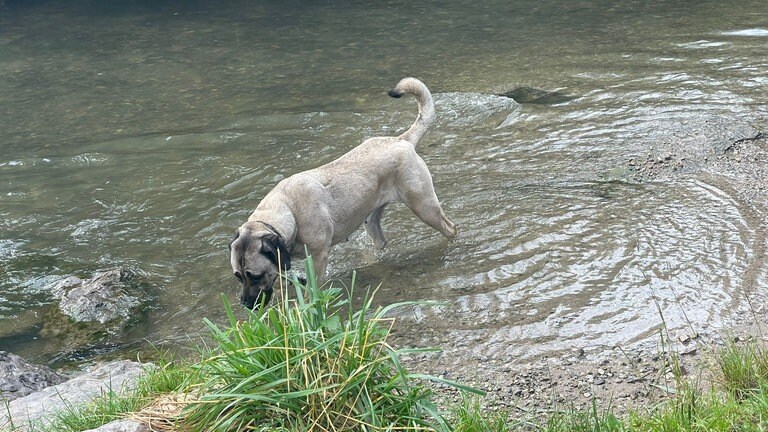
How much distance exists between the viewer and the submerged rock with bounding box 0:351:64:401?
5539 mm

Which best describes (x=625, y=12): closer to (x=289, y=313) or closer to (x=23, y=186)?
(x=23, y=186)

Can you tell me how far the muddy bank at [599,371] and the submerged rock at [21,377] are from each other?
249 cm

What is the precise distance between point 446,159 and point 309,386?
6.29m

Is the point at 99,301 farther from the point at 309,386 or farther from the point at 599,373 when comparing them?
the point at 599,373

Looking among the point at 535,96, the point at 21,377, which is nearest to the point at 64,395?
the point at 21,377

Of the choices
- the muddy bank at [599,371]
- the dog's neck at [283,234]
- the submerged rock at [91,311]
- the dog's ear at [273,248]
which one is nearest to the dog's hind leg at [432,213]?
the dog's neck at [283,234]

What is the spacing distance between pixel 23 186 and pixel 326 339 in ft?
24.9

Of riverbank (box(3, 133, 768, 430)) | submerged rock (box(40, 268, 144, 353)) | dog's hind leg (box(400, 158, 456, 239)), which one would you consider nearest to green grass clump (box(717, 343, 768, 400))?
riverbank (box(3, 133, 768, 430))

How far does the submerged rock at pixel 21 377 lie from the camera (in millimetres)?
5539

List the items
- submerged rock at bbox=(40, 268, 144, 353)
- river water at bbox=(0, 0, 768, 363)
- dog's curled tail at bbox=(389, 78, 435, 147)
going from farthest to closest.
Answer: dog's curled tail at bbox=(389, 78, 435, 147) → submerged rock at bbox=(40, 268, 144, 353) → river water at bbox=(0, 0, 768, 363)

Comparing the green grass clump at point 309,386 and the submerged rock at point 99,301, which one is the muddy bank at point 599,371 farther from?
the submerged rock at point 99,301

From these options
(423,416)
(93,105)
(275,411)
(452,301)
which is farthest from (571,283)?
(93,105)

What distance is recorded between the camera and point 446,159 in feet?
32.6

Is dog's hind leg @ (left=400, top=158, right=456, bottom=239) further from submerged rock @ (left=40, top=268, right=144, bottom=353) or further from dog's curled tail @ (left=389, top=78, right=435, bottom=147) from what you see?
submerged rock @ (left=40, top=268, right=144, bottom=353)
